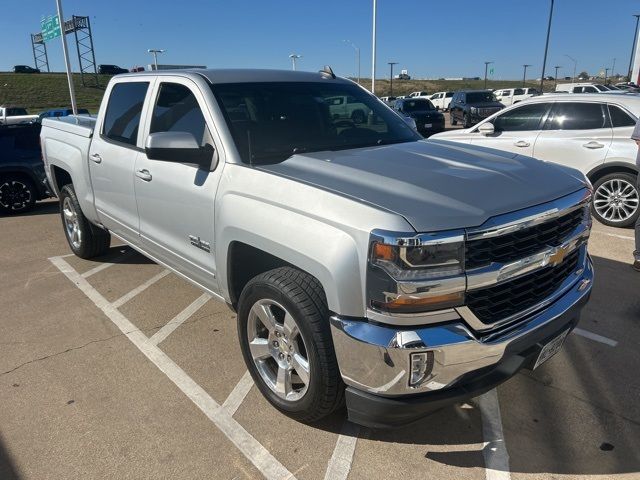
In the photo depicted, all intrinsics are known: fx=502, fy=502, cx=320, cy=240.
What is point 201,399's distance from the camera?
10.3ft

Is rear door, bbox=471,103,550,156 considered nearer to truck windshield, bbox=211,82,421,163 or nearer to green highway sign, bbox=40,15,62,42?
truck windshield, bbox=211,82,421,163

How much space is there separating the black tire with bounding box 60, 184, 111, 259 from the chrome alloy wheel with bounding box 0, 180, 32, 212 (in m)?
3.41

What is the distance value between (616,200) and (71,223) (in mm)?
7007

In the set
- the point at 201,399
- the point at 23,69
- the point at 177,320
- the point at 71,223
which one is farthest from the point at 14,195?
the point at 23,69

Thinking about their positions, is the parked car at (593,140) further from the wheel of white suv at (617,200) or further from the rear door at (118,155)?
the rear door at (118,155)

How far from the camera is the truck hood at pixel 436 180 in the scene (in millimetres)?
2234

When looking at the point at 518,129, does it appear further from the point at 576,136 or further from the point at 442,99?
the point at 442,99

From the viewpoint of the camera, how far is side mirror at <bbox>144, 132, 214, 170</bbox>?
2994 millimetres

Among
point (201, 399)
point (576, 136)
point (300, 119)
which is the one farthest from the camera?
point (576, 136)

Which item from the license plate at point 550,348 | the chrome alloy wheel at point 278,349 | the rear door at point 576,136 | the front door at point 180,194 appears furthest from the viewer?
the rear door at point 576,136

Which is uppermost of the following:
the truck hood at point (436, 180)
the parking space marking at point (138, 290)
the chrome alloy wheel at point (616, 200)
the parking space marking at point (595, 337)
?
the truck hood at point (436, 180)

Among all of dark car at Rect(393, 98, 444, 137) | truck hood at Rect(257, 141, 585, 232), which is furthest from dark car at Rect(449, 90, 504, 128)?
truck hood at Rect(257, 141, 585, 232)

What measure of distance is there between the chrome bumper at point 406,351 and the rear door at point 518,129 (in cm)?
571

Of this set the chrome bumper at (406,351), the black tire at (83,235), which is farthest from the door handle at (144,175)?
the chrome bumper at (406,351)
